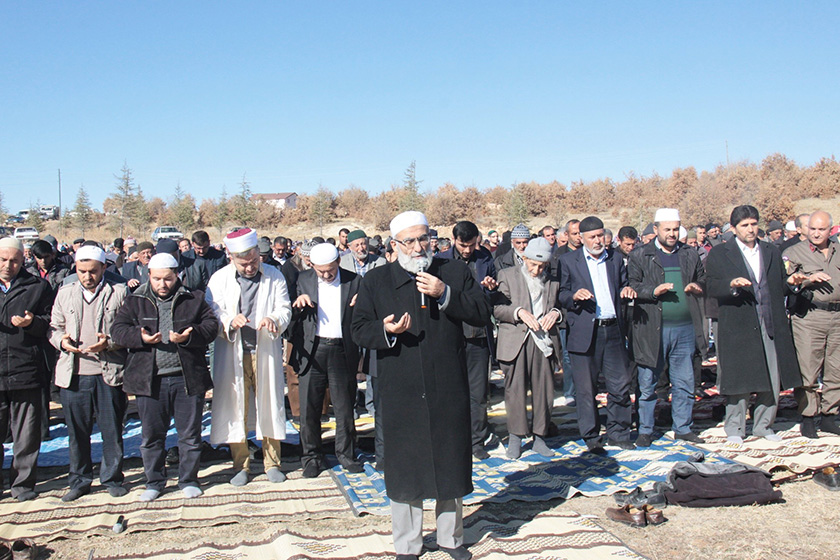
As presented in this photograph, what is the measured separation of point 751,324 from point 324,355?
4027 mm

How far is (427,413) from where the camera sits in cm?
397

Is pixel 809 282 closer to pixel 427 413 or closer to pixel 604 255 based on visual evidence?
pixel 604 255

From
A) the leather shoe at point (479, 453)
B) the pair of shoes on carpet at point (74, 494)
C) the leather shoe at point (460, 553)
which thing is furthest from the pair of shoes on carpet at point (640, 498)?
the pair of shoes on carpet at point (74, 494)

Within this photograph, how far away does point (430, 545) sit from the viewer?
418 centimetres

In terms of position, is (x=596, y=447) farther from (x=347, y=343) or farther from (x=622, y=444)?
(x=347, y=343)

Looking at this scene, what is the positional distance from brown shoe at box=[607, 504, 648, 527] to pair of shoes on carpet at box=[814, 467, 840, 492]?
66.2 inches

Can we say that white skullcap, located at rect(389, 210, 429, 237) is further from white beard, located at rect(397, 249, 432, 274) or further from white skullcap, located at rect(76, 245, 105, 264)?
white skullcap, located at rect(76, 245, 105, 264)

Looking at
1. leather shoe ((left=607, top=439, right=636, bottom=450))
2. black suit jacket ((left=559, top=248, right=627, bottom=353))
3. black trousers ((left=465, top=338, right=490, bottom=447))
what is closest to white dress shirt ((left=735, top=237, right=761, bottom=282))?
black suit jacket ((left=559, top=248, right=627, bottom=353))

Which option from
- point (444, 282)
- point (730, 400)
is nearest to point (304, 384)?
point (444, 282)

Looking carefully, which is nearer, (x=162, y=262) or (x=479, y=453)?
(x=162, y=262)

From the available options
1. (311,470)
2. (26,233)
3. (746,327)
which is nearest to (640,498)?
(746,327)

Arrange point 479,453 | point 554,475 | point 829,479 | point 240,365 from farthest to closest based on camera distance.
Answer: point 479,453 < point 240,365 < point 554,475 < point 829,479

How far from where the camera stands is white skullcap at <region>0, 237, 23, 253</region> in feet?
18.0

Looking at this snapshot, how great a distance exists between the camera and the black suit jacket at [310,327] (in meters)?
5.99
